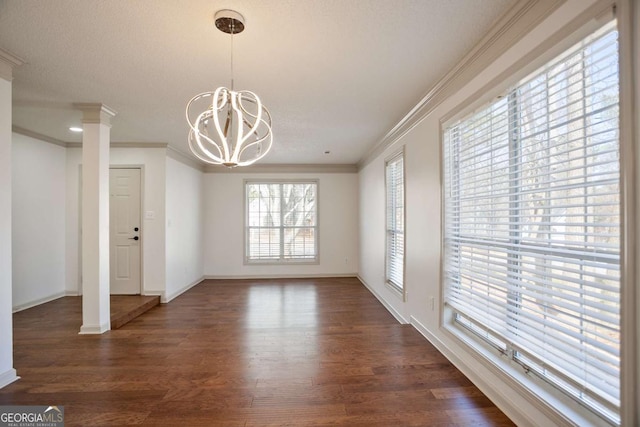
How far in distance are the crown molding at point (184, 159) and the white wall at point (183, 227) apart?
2.5 inches

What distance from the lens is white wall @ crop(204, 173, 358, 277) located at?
598cm

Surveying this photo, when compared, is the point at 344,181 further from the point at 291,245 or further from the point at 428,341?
the point at 428,341

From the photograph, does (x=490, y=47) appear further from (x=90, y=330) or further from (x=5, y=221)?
(x=90, y=330)

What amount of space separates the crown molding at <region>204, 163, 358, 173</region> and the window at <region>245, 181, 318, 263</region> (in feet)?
0.83

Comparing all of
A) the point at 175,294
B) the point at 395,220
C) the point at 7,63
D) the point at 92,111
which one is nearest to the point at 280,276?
the point at 175,294

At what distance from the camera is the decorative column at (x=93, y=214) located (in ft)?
10.00

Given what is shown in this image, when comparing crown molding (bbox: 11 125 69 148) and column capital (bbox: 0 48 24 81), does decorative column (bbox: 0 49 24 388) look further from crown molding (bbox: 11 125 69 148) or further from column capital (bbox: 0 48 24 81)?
crown molding (bbox: 11 125 69 148)

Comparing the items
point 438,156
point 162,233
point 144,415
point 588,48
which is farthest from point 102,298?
point 588,48

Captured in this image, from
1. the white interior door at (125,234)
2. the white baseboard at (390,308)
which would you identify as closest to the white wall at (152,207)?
the white interior door at (125,234)

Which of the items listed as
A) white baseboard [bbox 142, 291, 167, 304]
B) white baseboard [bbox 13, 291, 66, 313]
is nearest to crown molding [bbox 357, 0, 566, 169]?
white baseboard [bbox 142, 291, 167, 304]

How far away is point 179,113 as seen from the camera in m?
3.21

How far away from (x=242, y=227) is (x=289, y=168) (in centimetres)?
154

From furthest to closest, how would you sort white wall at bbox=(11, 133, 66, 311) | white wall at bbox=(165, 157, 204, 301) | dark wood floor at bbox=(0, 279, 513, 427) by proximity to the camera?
1. white wall at bbox=(165, 157, 204, 301)
2. white wall at bbox=(11, 133, 66, 311)
3. dark wood floor at bbox=(0, 279, 513, 427)

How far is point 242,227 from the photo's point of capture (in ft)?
19.7
